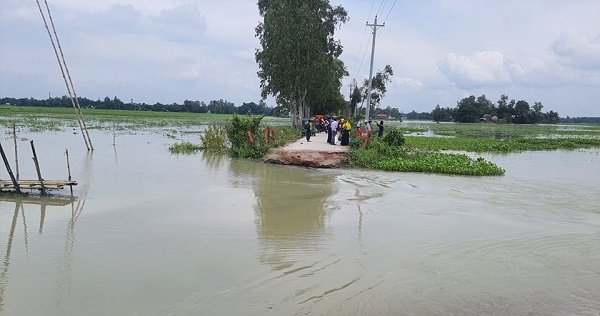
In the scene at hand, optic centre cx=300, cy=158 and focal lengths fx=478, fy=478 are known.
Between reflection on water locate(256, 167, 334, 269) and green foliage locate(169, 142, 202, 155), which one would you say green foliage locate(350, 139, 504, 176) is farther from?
green foliage locate(169, 142, 202, 155)

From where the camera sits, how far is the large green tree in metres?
32.5

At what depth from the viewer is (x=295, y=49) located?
110ft

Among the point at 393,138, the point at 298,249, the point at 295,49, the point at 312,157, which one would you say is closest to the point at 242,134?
the point at 312,157

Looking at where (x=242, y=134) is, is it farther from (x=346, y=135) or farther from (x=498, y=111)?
(x=498, y=111)

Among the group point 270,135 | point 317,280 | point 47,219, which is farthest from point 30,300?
point 270,135

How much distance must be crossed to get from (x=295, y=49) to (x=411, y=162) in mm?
17512

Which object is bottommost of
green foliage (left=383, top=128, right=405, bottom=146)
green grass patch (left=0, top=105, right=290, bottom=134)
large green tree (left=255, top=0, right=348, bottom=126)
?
green grass patch (left=0, top=105, right=290, bottom=134)

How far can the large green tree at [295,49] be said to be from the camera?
1280 inches

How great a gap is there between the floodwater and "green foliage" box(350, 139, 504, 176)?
2.96 m

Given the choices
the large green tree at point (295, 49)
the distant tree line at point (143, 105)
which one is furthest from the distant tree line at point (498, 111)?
the large green tree at point (295, 49)

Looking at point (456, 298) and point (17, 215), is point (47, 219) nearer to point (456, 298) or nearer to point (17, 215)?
point (17, 215)

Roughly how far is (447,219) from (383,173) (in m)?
7.12

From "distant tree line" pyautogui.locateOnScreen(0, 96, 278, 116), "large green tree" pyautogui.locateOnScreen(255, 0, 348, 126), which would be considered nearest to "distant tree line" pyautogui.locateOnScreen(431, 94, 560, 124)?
"distant tree line" pyautogui.locateOnScreen(0, 96, 278, 116)

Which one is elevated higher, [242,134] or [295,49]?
[295,49]
